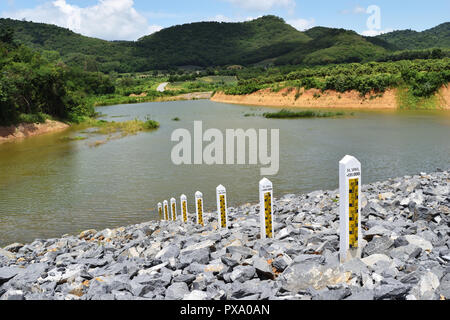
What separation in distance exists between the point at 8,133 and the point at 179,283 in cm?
3978

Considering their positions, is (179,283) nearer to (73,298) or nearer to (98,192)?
(73,298)

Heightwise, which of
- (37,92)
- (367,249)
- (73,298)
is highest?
(37,92)

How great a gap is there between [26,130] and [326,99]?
45.8m

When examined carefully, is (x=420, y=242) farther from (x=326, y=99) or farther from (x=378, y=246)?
(x=326, y=99)

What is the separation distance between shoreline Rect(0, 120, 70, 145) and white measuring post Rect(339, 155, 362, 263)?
3892cm

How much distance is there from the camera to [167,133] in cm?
3919

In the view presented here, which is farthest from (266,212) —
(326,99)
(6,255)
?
(326,99)

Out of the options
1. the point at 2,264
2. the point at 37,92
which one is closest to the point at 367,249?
the point at 2,264

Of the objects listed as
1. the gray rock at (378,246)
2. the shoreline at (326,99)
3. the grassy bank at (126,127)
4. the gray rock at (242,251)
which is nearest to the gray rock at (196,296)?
the gray rock at (242,251)

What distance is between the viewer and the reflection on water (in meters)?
15.0

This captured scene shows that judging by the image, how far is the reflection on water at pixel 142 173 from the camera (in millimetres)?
15047

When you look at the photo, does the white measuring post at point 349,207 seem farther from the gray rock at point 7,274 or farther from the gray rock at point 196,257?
the gray rock at point 7,274

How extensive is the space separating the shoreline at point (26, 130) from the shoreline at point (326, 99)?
1536 inches

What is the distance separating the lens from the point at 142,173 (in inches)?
847
